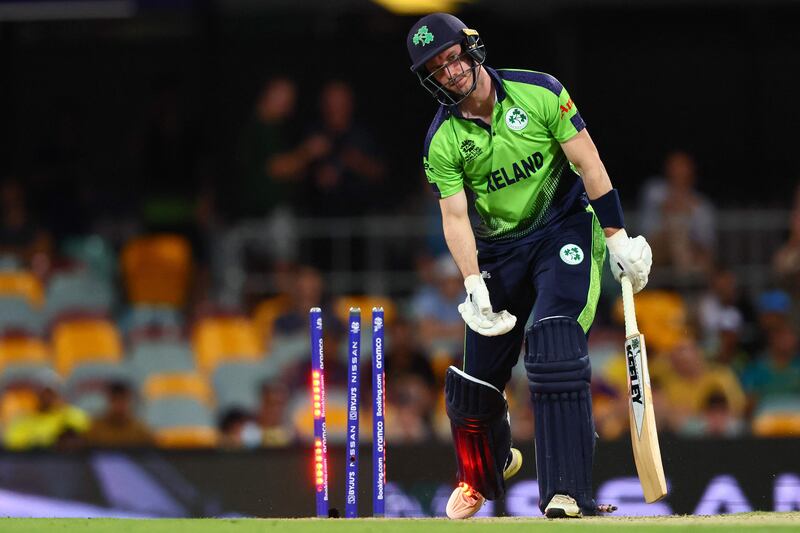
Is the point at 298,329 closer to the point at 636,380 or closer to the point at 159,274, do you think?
the point at 159,274

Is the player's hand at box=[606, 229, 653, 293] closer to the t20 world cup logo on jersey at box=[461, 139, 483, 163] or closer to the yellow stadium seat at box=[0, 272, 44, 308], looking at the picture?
the t20 world cup logo on jersey at box=[461, 139, 483, 163]

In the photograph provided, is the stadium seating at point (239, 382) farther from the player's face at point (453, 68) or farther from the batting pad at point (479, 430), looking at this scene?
the player's face at point (453, 68)

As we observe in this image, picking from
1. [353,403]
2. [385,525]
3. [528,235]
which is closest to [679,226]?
[528,235]

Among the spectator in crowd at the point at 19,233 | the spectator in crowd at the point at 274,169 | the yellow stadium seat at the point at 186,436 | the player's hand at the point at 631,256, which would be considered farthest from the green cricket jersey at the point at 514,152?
the spectator in crowd at the point at 19,233

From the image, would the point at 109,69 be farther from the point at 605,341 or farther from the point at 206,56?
the point at 605,341

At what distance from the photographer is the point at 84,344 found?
10.7m

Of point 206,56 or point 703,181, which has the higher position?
point 206,56

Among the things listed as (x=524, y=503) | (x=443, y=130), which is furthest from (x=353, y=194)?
(x=443, y=130)

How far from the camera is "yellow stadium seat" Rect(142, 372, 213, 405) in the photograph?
1020 centimetres

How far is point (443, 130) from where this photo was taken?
18.9 feet

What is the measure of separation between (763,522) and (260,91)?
9.17 metres

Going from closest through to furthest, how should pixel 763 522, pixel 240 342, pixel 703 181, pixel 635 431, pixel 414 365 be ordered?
pixel 763 522 < pixel 635 431 < pixel 414 365 < pixel 240 342 < pixel 703 181

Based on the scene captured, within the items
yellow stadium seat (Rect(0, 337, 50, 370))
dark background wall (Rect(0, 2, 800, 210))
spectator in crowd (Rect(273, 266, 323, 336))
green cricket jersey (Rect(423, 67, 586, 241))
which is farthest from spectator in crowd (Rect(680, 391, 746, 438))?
yellow stadium seat (Rect(0, 337, 50, 370))

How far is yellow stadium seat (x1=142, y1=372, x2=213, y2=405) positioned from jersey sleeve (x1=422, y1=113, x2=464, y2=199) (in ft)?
15.7
